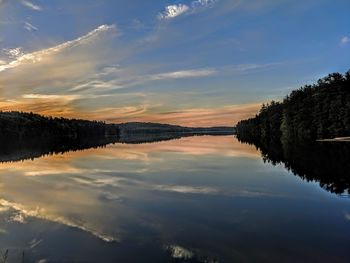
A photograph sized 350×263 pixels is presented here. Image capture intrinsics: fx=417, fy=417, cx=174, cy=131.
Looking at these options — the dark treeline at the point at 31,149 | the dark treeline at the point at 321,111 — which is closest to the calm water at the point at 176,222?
the dark treeline at the point at 31,149

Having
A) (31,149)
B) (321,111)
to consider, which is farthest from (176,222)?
(321,111)

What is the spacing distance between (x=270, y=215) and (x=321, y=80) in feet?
343

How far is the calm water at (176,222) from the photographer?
13.2 meters

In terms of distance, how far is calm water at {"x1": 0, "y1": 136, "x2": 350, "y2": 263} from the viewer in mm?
13234

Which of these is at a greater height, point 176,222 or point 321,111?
point 321,111

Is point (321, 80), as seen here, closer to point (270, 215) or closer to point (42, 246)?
point (270, 215)

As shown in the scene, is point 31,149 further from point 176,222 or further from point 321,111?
point 176,222

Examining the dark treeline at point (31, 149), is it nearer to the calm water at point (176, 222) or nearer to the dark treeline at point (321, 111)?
the calm water at point (176, 222)

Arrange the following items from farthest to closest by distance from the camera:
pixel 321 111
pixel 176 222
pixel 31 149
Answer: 1. pixel 321 111
2. pixel 31 149
3. pixel 176 222

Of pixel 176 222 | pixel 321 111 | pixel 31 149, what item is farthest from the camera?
pixel 321 111

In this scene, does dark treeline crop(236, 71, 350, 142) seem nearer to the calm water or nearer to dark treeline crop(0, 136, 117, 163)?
dark treeline crop(0, 136, 117, 163)

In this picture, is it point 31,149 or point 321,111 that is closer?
point 31,149

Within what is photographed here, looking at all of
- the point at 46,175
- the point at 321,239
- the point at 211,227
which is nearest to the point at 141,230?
the point at 211,227

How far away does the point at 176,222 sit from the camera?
699 inches
